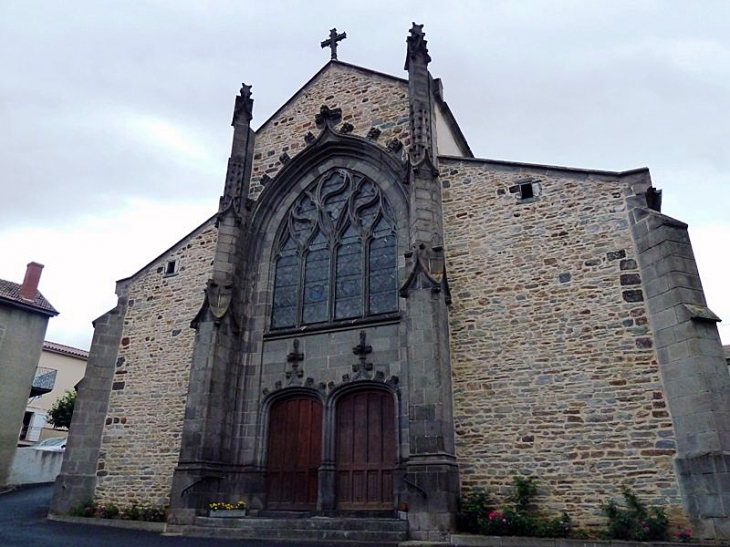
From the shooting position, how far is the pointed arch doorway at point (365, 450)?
433 inches

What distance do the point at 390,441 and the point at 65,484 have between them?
7.93 metres

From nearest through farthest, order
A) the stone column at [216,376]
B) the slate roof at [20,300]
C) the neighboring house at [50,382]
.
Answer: the stone column at [216,376] → the slate roof at [20,300] → the neighboring house at [50,382]

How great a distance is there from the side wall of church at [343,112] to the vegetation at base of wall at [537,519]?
818 centimetres

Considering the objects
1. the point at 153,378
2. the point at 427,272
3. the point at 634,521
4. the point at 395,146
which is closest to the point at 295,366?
the point at 427,272

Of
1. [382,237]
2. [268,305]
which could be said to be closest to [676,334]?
[382,237]

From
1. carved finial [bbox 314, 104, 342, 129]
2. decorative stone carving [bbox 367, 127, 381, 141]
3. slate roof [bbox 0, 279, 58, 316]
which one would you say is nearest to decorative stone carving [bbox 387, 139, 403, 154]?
decorative stone carving [bbox 367, 127, 381, 141]

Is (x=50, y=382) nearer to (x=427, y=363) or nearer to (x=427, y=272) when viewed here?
(x=427, y=272)

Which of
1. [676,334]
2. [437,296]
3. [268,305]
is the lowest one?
[676,334]

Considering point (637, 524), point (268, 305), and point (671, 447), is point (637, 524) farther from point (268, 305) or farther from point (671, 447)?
point (268, 305)

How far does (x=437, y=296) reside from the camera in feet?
34.8

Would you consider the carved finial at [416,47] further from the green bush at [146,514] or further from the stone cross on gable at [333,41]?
the green bush at [146,514]

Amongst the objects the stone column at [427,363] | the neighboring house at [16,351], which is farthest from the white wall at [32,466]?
the stone column at [427,363]

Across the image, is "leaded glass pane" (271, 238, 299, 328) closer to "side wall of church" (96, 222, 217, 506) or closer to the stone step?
"side wall of church" (96, 222, 217, 506)

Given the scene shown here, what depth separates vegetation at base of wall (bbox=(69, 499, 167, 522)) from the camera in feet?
39.4
